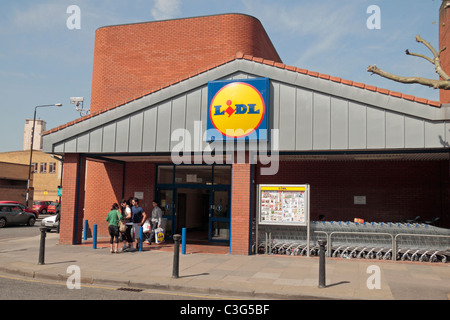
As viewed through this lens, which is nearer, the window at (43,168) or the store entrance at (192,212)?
the store entrance at (192,212)

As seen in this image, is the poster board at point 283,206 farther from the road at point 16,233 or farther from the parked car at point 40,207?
the parked car at point 40,207

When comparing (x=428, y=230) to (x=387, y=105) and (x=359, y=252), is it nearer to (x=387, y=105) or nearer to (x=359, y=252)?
(x=359, y=252)

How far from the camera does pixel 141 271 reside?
1002cm

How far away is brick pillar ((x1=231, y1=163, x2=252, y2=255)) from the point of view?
13156mm

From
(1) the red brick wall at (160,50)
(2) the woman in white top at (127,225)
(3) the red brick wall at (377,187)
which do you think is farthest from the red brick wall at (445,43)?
(2) the woman in white top at (127,225)

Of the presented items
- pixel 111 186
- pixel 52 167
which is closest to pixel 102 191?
pixel 111 186

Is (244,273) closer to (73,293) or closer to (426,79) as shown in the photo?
(73,293)

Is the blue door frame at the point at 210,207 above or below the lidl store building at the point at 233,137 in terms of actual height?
below

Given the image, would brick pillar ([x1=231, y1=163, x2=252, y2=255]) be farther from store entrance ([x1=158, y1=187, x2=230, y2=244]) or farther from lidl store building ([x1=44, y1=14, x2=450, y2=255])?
store entrance ([x1=158, y1=187, x2=230, y2=244])

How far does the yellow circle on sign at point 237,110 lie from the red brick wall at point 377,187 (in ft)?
15.4

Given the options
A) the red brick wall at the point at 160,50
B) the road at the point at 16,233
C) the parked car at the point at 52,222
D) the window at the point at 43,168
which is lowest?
the road at the point at 16,233

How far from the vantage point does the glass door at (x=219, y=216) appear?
16.5m

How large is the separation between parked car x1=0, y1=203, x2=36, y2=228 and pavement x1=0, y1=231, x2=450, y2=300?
14.2 metres

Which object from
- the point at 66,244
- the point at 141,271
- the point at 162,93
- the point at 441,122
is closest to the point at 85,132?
the point at 162,93
